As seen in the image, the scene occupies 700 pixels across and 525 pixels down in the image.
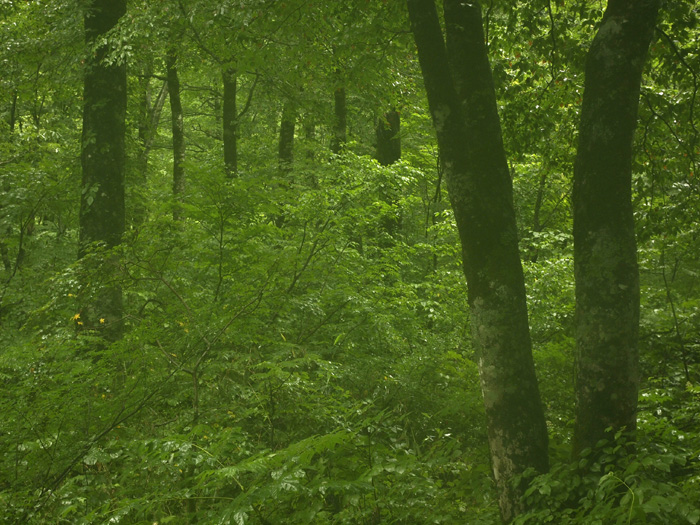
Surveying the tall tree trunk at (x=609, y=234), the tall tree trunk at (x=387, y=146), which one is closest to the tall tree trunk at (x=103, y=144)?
the tall tree trunk at (x=387, y=146)

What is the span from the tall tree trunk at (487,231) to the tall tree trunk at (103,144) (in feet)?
17.5

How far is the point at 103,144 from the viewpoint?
852 cm

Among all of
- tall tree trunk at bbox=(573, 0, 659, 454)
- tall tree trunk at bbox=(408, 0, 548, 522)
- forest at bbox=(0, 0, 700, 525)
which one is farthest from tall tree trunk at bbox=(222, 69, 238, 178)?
tall tree trunk at bbox=(573, 0, 659, 454)

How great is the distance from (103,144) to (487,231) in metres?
6.39

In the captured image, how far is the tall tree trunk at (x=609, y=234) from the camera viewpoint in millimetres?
4035

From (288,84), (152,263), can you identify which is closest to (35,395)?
(152,263)

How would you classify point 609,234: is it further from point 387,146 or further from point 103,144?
point 387,146

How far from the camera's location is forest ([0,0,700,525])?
4.12m

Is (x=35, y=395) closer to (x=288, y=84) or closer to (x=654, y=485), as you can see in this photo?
(x=654, y=485)

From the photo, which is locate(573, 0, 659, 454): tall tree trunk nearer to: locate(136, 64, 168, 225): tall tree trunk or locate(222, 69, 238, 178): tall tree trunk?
locate(136, 64, 168, 225): tall tree trunk

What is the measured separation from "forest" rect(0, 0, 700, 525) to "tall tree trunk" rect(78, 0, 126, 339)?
3 centimetres

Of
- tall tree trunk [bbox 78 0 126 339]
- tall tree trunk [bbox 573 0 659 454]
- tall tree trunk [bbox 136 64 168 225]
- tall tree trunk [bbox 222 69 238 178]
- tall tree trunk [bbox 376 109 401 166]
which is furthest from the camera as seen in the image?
tall tree trunk [bbox 222 69 238 178]

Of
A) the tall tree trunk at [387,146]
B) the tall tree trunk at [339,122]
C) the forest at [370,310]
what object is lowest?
the forest at [370,310]

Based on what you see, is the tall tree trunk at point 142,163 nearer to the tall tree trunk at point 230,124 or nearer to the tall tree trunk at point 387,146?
the tall tree trunk at point 230,124
